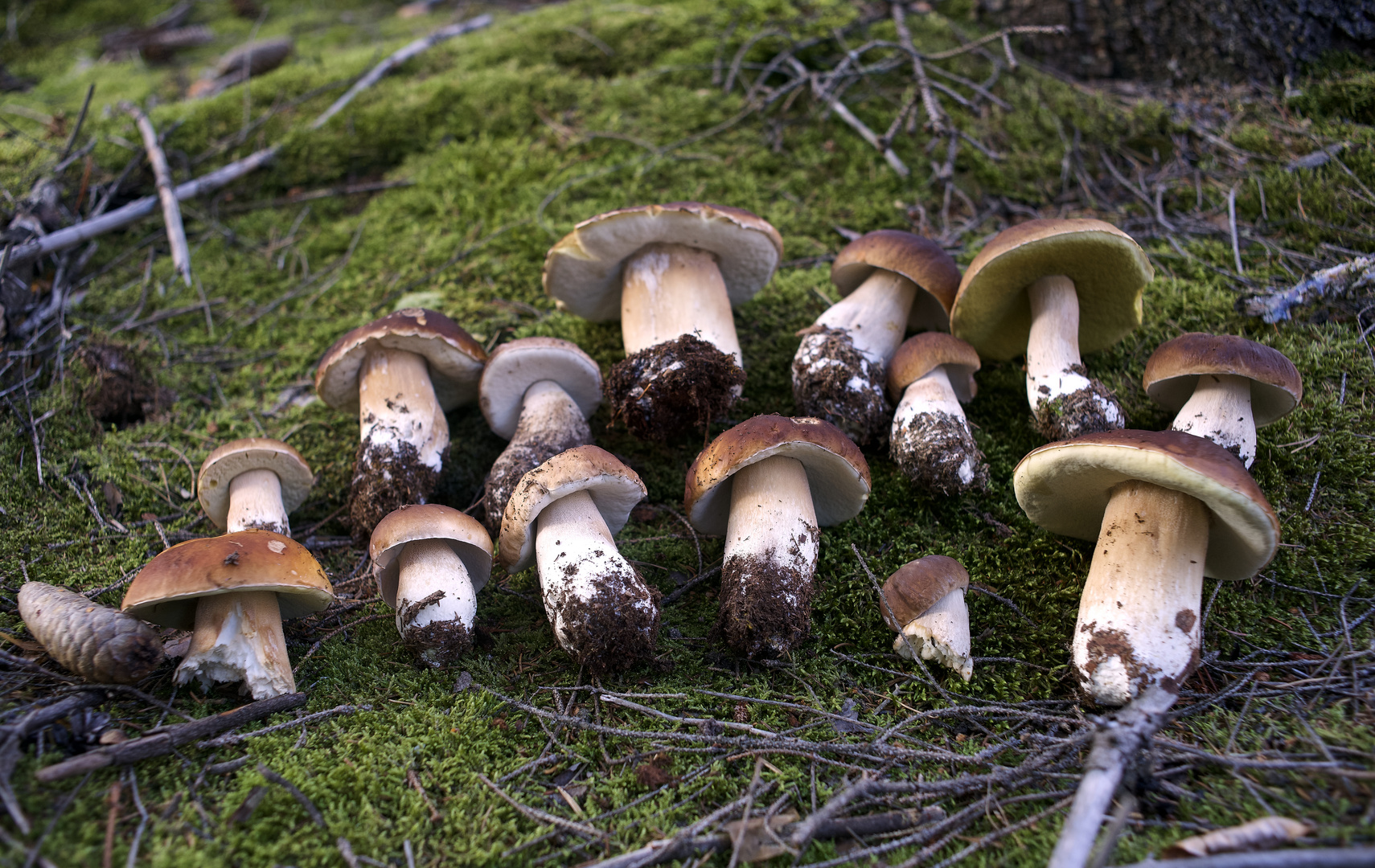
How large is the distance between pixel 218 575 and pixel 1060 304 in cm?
321

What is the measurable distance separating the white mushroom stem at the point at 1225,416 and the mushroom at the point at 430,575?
2.55m

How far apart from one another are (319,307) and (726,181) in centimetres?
256

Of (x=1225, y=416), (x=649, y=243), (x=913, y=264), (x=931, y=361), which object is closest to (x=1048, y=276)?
(x=913, y=264)

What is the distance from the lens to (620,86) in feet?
16.9

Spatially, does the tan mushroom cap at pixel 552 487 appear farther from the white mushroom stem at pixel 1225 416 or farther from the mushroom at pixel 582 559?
the white mushroom stem at pixel 1225 416

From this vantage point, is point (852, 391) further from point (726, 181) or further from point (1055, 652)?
point (726, 181)

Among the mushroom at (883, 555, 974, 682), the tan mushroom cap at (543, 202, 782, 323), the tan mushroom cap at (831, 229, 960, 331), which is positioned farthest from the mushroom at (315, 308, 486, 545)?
the mushroom at (883, 555, 974, 682)

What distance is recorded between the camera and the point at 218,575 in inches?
79.2

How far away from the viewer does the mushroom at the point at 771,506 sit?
232cm

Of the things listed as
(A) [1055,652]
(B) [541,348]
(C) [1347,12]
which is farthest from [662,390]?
(C) [1347,12]

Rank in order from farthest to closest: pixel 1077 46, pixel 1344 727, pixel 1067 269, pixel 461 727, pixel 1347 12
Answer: pixel 1077 46, pixel 1347 12, pixel 1067 269, pixel 461 727, pixel 1344 727

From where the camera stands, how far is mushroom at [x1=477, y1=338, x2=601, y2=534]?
287 cm

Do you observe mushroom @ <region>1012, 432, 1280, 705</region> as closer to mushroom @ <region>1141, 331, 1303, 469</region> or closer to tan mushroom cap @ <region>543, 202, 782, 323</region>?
mushroom @ <region>1141, 331, 1303, 469</region>

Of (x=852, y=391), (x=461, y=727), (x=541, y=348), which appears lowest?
(x=461, y=727)
